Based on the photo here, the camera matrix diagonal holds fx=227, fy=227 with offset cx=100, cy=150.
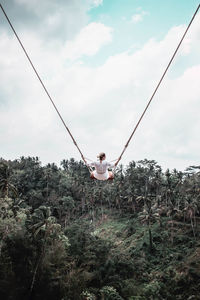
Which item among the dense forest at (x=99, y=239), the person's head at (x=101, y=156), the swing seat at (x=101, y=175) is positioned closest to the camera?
the person's head at (x=101, y=156)

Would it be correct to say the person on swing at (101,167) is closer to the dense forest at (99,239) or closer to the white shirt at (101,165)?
the white shirt at (101,165)

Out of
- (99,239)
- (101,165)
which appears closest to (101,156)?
(101,165)

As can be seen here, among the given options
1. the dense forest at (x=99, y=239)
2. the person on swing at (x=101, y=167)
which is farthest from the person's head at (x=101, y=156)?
the dense forest at (x=99, y=239)

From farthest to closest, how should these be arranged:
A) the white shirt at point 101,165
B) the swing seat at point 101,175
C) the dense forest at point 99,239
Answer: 1. the dense forest at point 99,239
2. the swing seat at point 101,175
3. the white shirt at point 101,165

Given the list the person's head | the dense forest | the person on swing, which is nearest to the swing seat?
the person on swing

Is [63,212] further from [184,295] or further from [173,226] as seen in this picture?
[184,295]

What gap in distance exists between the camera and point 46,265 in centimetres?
1728

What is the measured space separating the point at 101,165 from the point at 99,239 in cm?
2264

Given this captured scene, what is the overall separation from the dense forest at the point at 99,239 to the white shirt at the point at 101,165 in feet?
42.5

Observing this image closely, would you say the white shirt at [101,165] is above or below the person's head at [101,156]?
below

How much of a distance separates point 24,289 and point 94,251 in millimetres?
8598

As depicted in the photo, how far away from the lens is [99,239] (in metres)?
26.1

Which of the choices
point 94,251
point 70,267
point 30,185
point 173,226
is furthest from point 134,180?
point 70,267

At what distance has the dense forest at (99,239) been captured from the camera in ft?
56.3
